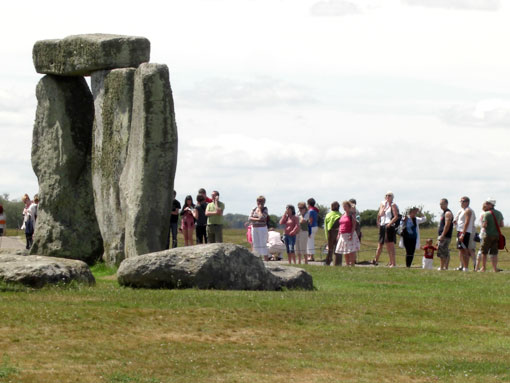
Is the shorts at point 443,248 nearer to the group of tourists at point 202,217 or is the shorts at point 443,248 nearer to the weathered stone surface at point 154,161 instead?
the group of tourists at point 202,217

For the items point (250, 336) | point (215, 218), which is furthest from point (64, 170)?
point (250, 336)

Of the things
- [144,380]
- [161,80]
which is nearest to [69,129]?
[161,80]

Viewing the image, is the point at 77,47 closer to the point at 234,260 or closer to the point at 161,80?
the point at 161,80

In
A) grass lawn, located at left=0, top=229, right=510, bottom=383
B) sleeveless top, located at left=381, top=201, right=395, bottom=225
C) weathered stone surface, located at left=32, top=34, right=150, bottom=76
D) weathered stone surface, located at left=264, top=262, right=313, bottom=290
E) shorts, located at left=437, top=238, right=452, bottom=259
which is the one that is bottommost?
grass lawn, located at left=0, top=229, right=510, bottom=383

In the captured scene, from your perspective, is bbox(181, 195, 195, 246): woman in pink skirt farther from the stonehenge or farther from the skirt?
the skirt

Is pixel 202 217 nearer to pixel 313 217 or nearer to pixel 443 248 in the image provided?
pixel 313 217

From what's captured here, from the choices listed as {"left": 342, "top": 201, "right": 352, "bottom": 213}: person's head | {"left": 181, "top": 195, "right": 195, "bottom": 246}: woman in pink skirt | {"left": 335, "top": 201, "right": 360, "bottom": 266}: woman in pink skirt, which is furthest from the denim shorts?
{"left": 181, "top": 195, "right": 195, "bottom": 246}: woman in pink skirt

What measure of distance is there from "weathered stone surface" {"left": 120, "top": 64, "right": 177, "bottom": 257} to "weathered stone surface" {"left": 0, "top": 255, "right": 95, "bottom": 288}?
15.1 ft

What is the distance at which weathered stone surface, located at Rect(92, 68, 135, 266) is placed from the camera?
27.7m

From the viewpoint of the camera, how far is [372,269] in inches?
1102

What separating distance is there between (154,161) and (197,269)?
209 inches

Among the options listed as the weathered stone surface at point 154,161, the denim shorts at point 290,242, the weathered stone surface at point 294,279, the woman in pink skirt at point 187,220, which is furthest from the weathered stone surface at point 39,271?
the woman in pink skirt at point 187,220

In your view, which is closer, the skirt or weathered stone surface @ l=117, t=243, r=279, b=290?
weathered stone surface @ l=117, t=243, r=279, b=290

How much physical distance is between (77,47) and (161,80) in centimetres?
425
